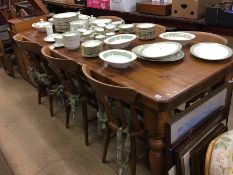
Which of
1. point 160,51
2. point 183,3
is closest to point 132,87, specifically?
point 160,51

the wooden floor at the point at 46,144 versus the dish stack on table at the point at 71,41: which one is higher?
the dish stack on table at the point at 71,41

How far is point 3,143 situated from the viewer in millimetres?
2375

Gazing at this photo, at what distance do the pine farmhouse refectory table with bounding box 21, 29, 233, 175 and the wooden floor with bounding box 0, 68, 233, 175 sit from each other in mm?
569

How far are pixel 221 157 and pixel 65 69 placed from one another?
1128 millimetres

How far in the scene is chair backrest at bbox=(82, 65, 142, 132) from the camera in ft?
4.53

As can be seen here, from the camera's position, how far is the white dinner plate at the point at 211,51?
1598mm

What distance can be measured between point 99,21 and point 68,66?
907 mm

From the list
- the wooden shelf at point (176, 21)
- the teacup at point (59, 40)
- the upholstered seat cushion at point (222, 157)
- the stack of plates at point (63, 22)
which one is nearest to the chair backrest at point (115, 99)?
the upholstered seat cushion at point (222, 157)

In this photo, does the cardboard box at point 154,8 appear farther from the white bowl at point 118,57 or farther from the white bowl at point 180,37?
the white bowl at point 118,57

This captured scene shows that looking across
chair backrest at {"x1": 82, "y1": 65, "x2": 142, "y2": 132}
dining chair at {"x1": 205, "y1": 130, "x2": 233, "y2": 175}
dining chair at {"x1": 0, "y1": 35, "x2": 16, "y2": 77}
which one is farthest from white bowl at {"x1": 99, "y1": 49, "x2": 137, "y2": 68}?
dining chair at {"x1": 0, "y1": 35, "x2": 16, "y2": 77}

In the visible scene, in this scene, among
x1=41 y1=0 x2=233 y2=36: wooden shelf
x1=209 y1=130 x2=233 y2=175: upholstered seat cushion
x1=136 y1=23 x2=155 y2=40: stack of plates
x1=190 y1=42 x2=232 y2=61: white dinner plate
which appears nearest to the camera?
x1=209 y1=130 x2=233 y2=175: upholstered seat cushion

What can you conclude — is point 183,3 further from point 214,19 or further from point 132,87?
point 132,87

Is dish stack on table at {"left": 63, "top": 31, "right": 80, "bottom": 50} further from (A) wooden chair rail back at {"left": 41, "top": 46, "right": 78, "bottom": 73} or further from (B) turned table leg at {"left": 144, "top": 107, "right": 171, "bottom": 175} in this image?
(B) turned table leg at {"left": 144, "top": 107, "right": 171, "bottom": 175}

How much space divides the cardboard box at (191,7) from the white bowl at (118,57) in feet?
3.60
